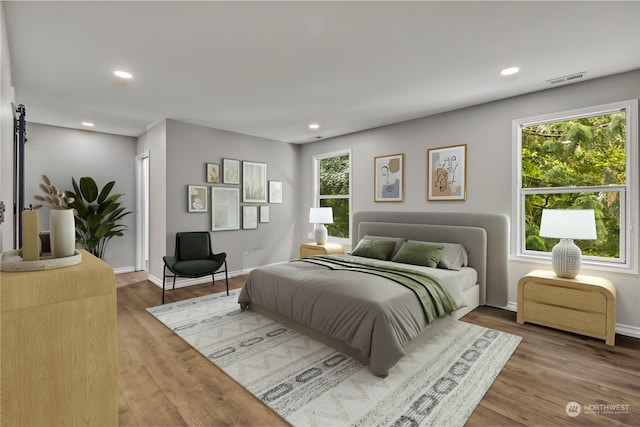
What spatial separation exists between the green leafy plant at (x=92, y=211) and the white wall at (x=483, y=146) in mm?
4037

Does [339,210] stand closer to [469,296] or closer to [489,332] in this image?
[469,296]

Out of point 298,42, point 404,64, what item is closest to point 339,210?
point 404,64

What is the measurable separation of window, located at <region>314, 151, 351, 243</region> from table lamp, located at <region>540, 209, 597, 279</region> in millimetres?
3067

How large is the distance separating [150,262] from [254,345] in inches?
128

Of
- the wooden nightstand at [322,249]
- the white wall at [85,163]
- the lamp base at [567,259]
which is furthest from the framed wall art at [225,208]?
the lamp base at [567,259]

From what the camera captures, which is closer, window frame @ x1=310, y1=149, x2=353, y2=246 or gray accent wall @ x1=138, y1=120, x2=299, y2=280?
gray accent wall @ x1=138, y1=120, x2=299, y2=280

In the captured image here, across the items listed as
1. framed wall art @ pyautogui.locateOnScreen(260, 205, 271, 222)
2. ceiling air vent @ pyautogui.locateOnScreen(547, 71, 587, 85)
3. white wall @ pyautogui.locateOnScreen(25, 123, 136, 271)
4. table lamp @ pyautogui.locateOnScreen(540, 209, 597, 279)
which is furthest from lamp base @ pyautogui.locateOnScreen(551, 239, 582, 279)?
white wall @ pyautogui.locateOnScreen(25, 123, 136, 271)

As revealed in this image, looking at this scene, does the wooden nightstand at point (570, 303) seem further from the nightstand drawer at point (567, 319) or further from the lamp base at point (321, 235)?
the lamp base at point (321, 235)

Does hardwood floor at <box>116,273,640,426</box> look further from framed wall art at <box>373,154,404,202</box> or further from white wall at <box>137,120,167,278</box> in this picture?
framed wall art at <box>373,154,404,202</box>

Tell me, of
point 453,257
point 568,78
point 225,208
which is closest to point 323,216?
point 225,208

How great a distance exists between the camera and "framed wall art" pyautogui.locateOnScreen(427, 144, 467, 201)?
4.10 m

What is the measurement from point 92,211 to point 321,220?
3711 millimetres

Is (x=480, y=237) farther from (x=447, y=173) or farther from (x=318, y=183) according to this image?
(x=318, y=183)

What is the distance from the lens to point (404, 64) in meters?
2.86
